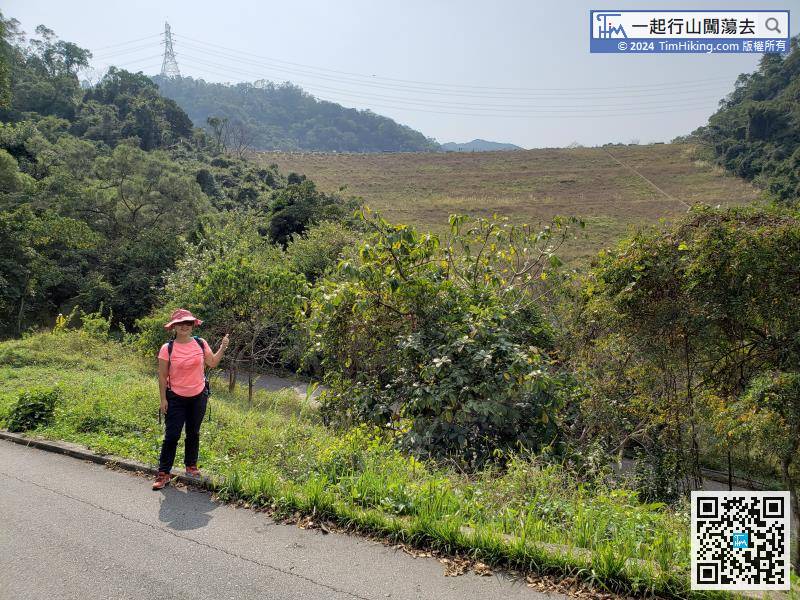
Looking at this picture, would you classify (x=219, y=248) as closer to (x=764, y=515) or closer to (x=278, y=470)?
(x=278, y=470)

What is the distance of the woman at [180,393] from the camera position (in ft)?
16.8

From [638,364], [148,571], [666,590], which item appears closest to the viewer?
[666,590]

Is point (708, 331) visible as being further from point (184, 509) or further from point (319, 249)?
point (319, 249)

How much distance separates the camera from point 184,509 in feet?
15.0

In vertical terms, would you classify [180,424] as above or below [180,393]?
below

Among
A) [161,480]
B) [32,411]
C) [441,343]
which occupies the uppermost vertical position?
[441,343]

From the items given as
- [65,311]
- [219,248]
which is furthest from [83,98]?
[219,248]

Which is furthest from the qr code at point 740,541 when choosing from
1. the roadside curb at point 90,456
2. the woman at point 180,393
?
the woman at point 180,393

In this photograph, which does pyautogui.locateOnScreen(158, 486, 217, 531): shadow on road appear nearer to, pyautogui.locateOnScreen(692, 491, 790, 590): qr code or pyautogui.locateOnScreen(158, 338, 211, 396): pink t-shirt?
pyautogui.locateOnScreen(158, 338, 211, 396): pink t-shirt

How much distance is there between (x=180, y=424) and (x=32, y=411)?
348cm

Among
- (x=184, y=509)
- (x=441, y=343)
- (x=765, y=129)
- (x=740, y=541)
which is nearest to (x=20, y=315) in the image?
(x=441, y=343)

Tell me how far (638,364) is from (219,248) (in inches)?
639

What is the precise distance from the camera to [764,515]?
11.5 feet

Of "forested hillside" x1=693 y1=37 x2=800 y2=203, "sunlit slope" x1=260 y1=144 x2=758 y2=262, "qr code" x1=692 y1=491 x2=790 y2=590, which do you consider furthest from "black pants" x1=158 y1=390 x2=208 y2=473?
"forested hillside" x1=693 y1=37 x2=800 y2=203
